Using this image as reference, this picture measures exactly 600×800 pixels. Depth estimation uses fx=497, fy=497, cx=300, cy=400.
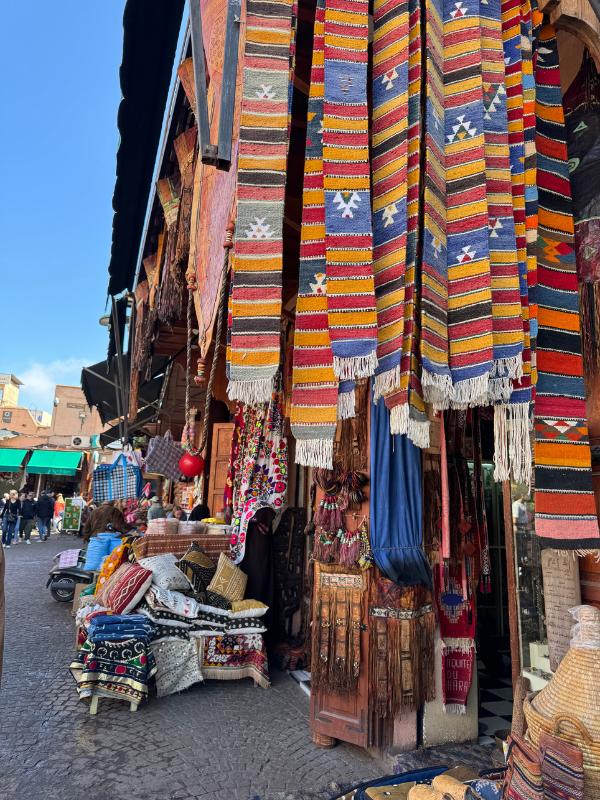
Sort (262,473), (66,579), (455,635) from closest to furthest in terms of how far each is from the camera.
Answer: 1. (455,635)
2. (262,473)
3. (66,579)

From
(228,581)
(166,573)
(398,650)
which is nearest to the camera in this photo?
(398,650)

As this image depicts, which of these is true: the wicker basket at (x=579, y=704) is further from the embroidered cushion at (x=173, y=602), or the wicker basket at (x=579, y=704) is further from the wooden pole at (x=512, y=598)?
the embroidered cushion at (x=173, y=602)

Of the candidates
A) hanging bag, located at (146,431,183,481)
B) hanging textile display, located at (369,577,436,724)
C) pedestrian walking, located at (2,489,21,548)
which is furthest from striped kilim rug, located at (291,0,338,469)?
pedestrian walking, located at (2,489,21,548)

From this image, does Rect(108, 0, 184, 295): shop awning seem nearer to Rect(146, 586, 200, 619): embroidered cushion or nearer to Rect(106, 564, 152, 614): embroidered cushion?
Rect(106, 564, 152, 614): embroidered cushion

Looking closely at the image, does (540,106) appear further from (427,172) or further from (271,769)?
(271,769)

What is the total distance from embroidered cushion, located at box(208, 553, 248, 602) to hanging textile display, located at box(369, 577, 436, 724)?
208 centimetres

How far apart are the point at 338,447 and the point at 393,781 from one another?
6.65 feet

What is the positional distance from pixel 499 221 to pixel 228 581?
4094 mm

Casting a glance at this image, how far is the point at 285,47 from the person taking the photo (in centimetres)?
271

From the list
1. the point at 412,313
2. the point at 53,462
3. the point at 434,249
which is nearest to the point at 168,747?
the point at 412,313

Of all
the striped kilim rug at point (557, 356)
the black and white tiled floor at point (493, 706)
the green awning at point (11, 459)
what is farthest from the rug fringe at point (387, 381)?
the green awning at point (11, 459)

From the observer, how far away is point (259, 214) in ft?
8.41

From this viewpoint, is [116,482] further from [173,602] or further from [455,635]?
[455,635]

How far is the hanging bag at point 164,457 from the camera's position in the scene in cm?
1007
